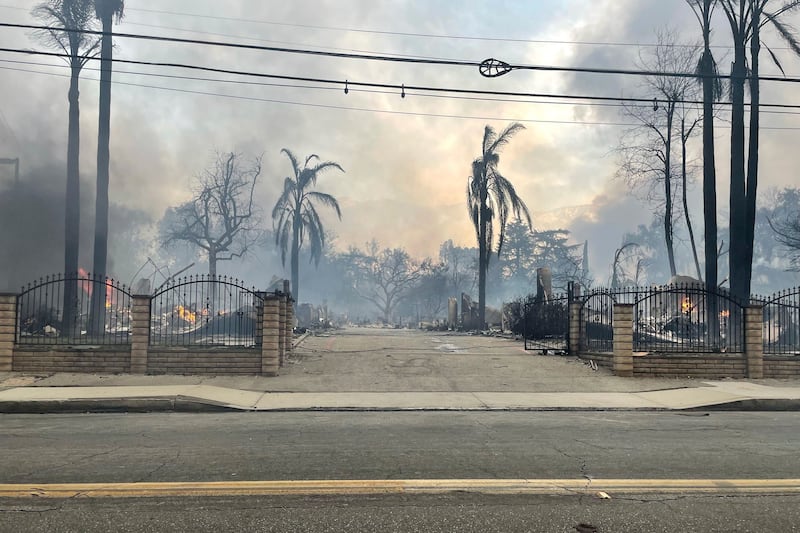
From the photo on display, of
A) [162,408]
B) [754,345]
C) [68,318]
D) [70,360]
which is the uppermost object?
[68,318]

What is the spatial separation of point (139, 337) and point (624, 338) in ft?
36.9

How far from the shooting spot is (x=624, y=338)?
14.4 m

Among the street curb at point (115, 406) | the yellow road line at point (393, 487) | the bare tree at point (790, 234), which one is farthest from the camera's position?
the bare tree at point (790, 234)

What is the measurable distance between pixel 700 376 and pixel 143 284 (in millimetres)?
28533

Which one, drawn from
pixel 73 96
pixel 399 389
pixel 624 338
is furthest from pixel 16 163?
pixel 624 338

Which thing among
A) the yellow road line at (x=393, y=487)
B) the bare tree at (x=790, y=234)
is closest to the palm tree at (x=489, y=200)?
the bare tree at (x=790, y=234)

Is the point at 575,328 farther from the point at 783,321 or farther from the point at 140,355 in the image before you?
the point at 783,321

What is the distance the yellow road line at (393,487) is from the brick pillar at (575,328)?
11812mm

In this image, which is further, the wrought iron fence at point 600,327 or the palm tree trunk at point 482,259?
the palm tree trunk at point 482,259

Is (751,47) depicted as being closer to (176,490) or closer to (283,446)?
(283,446)

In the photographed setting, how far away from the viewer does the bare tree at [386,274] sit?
70562 millimetres

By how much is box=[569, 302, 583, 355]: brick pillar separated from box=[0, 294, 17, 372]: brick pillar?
46.3 ft

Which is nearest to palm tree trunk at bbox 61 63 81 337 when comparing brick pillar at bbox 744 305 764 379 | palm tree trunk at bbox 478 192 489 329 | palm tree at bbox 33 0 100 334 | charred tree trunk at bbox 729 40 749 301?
palm tree at bbox 33 0 100 334

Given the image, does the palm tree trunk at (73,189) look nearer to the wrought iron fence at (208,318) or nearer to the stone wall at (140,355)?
the wrought iron fence at (208,318)
